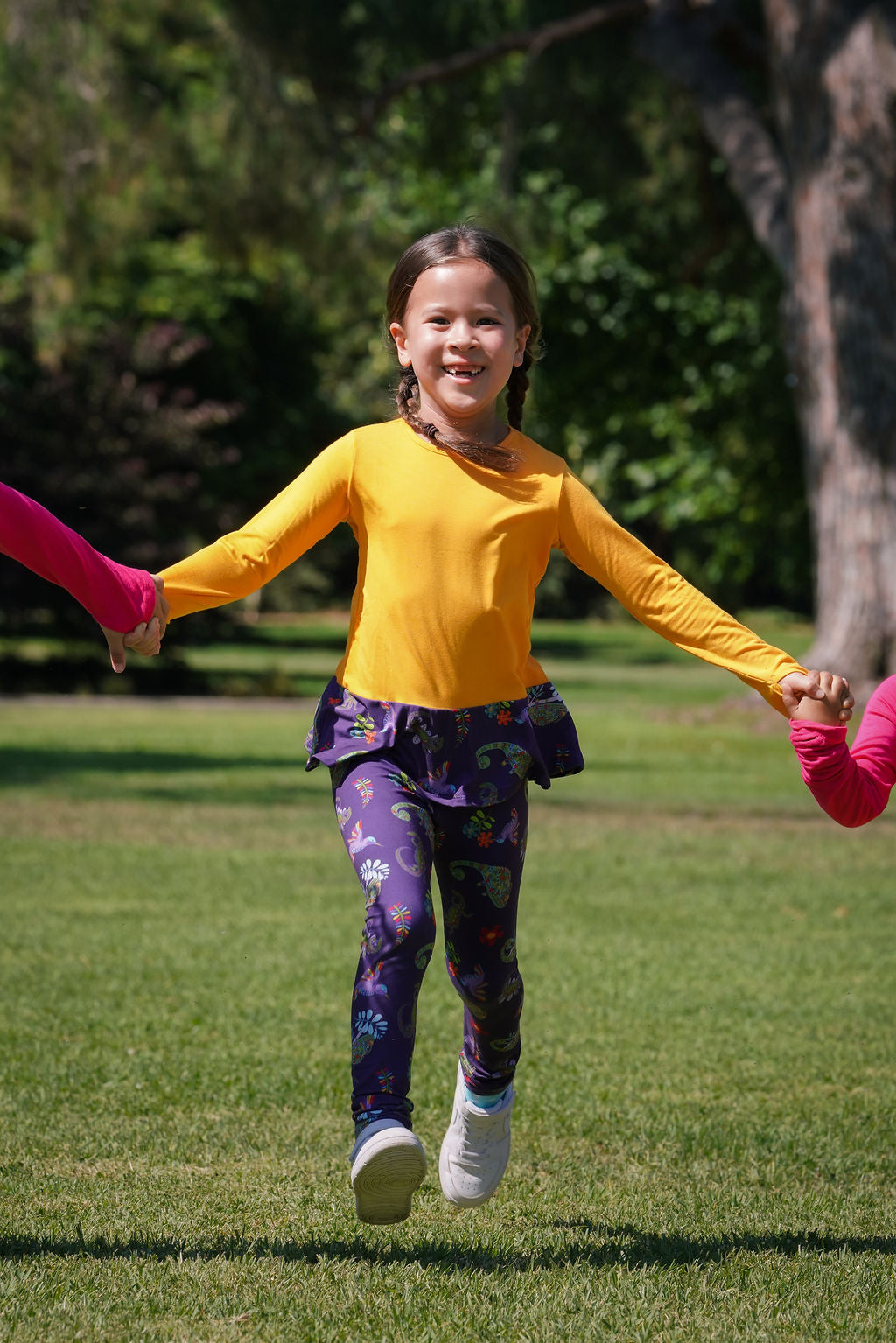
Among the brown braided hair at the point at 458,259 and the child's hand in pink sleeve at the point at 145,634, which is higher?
the brown braided hair at the point at 458,259

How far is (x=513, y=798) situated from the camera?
12.3ft

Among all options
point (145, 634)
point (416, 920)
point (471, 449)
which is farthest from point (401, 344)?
point (416, 920)

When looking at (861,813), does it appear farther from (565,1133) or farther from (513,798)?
(565,1133)

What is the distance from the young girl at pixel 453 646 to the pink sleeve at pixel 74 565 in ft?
0.33

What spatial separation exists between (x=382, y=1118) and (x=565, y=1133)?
1.45m

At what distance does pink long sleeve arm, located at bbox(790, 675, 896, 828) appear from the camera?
3684 millimetres

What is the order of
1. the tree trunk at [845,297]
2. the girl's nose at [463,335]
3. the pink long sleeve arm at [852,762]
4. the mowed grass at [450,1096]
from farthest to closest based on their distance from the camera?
the tree trunk at [845,297]
the girl's nose at [463,335]
the pink long sleeve arm at [852,762]
the mowed grass at [450,1096]

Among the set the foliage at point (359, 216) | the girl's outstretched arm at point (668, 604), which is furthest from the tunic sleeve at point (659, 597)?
the foliage at point (359, 216)

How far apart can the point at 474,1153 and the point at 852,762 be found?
120 centimetres

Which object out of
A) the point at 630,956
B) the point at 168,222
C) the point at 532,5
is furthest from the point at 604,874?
the point at 168,222

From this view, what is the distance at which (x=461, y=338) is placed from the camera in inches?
151

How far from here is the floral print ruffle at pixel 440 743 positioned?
365 centimetres

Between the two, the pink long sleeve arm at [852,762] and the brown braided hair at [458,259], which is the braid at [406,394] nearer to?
the brown braided hair at [458,259]

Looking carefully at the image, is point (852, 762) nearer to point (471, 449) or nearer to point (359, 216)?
point (471, 449)
